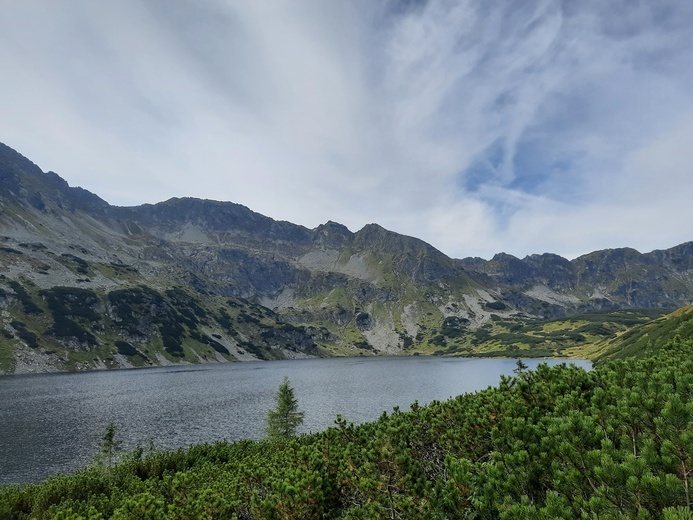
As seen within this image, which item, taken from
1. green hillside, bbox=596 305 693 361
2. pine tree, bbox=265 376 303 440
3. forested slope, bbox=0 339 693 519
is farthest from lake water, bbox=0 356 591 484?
forested slope, bbox=0 339 693 519

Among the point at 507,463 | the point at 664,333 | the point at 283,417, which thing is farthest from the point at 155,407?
the point at 664,333

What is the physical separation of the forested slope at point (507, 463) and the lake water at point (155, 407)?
60968 millimetres

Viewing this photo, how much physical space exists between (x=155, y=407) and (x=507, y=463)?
126100 millimetres

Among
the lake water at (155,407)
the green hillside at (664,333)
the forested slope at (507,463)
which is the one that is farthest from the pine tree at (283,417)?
the green hillside at (664,333)

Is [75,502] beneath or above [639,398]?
beneath

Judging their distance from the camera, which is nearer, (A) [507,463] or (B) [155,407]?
(A) [507,463]

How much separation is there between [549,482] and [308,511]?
875 cm

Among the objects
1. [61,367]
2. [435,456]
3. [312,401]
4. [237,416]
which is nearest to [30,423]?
[237,416]

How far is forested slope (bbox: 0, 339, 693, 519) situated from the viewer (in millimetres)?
7125

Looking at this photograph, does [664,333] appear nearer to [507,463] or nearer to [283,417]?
[283,417]

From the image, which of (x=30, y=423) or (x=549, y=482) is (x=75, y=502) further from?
(x=30, y=423)

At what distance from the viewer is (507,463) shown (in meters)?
10.2

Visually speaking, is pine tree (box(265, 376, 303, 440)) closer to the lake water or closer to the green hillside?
the lake water

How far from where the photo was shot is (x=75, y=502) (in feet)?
74.5
